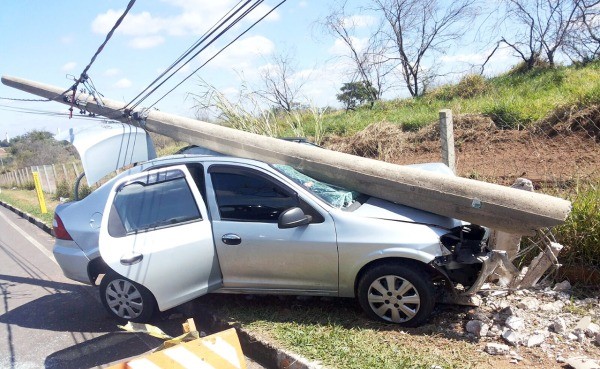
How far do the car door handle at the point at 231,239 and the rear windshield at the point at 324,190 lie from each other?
77 cm

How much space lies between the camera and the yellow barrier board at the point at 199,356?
9.38 ft

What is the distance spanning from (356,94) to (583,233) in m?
11.9

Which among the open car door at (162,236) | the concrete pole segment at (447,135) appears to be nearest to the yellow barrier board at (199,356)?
the open car door at (162,236)

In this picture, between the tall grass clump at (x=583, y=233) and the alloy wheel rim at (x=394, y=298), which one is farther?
the tall grass clump at (x=583, y=233)

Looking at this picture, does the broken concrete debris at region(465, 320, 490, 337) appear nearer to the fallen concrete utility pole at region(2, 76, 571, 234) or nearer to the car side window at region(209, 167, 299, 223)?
the fallen concrete utility pole at region(2, 76, 571, 234)

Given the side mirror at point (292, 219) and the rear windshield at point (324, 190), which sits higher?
the rear windshield at point (324, 190)

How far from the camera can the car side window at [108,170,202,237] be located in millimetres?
4520

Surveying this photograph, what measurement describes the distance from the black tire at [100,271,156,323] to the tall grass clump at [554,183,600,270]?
417 centimetres

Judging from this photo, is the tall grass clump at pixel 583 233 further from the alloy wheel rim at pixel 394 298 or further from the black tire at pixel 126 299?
the black tire at pixel 126 299

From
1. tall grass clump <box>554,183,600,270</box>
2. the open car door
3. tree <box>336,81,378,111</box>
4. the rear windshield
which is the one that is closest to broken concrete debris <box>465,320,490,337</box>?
tall grass clump <box>554,183,600,270</box>

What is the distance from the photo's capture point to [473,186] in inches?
158

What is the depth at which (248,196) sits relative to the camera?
4402mm

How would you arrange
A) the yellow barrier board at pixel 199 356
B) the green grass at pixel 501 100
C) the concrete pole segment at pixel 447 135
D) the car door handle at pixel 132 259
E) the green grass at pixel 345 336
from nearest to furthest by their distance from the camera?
the yellow barrier board at pixel 199 356 → the green grass at pixel 345 336 → the car door handle at pixel 132 259 → the concrete pole segment at pixel 447 135 → the green grass at pixel 501 100

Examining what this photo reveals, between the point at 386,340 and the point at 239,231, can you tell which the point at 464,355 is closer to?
the point at 386,340
